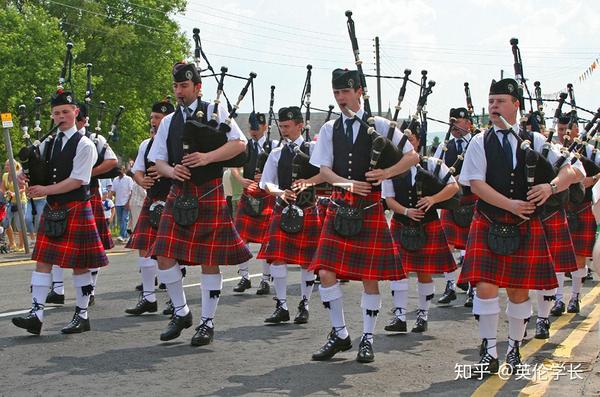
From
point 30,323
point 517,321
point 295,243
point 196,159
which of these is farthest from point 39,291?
point 517,321

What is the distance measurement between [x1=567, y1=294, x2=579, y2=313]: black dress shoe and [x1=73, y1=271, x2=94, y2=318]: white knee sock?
4.50 meters

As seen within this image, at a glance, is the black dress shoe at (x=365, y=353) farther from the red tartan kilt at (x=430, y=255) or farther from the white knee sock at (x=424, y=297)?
the red tartan kilt at (x=430, y=255)

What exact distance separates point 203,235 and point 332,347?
1300 millimetres

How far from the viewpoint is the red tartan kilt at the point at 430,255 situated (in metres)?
8.55

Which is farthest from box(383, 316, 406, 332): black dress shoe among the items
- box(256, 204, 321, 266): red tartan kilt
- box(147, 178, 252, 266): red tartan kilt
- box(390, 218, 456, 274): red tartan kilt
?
box(147, 178, 252, 266): red tartan kilt

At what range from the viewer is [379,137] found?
255 inches

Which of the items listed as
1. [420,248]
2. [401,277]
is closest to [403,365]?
[401,277]

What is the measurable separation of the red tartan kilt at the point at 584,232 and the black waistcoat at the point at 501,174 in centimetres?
386

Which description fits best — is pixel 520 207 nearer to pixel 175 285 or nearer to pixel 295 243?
pixel 175 285

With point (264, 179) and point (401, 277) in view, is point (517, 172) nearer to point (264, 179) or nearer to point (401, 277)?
point (401, 277)

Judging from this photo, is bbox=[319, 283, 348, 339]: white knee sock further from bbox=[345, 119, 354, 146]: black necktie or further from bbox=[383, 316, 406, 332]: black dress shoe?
bbox=[383, 316, 406, 332]: black dress shoe

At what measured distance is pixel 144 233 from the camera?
924cm

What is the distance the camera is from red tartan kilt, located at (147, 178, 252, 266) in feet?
23.6

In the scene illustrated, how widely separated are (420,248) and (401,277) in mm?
1736
